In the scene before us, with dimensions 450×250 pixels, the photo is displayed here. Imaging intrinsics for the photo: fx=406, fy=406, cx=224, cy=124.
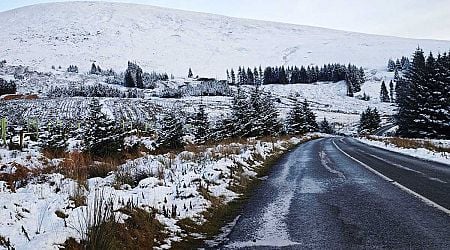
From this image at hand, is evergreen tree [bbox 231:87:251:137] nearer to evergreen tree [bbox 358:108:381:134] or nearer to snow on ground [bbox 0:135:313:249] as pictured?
snow on ground [bbox 0:135:313:249]

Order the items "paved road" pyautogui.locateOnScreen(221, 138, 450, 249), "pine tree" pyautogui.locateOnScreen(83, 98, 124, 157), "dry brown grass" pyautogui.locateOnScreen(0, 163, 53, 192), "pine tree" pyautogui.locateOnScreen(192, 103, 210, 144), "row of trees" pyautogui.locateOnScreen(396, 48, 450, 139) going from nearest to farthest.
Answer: "paved road" pyautogui.locateOnScreen(221, 138, 450, 249) < "dry brown grass" pyautogui.locateOnScreen(0, 163, 53, 192) < "pine tree" pyautogui.locateOnScreen(83, 98, 124, 157) < "pine tree" pyautogui.locateOnScreen(192, 103, 210, 144) < "row of trees" pyautogui.locateOnScreen(396, 48, 450, 139)

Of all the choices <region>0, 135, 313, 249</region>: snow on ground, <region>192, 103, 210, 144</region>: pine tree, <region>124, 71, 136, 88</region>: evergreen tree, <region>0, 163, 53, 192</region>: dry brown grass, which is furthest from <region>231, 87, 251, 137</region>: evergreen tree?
<region>124, 71, 136, 88</region>: evergreen tree

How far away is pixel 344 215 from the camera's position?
7.31 m

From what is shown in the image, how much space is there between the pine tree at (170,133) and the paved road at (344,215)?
1244cm

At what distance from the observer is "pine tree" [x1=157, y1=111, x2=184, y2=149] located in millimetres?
23672

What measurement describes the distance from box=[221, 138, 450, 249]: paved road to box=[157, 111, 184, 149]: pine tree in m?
12.4

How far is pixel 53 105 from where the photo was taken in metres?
86.6

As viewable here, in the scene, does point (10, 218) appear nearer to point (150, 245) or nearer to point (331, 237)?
point (150, 245)

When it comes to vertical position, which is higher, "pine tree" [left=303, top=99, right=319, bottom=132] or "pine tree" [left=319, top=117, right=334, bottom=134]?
"pine tree" [left=303, top=99, right=319, bottom=132]

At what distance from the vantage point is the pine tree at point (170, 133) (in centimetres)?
2367

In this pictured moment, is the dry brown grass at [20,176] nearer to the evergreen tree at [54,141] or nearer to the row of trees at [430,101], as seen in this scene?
the evergreen tree at [54,141]

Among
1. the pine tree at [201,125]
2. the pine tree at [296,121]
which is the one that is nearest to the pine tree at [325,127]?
the pine tree at [296,121]

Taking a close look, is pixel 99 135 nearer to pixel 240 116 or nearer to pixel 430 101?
pixel 240 116

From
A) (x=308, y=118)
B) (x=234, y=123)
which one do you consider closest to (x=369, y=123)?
(x=308, y=118)
